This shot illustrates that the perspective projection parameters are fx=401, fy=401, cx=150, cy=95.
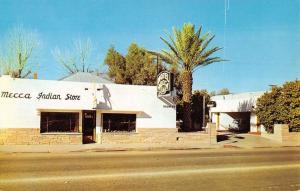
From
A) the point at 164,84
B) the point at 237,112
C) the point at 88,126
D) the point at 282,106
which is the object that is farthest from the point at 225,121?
the point at 88,126

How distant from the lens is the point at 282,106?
110 feet

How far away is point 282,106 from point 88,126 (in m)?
16.6

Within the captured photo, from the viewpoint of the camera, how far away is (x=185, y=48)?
3080 centimetres

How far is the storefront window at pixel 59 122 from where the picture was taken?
25.5 m

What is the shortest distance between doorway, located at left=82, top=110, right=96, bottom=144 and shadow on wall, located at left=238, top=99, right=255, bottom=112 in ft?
66.0

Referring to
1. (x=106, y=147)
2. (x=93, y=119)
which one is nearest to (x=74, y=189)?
(x=106, y=147)

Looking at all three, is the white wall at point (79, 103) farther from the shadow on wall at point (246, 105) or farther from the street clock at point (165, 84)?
the shadow on wall at point (246, 105)

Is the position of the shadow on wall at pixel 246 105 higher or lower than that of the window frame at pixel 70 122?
higher

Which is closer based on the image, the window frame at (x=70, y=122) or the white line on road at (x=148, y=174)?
the white line on road at (x=148, y=174)

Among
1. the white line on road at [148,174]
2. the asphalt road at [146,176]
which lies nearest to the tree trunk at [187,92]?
the asphalt road at [146,176]

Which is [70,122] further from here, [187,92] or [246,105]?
[246,105]

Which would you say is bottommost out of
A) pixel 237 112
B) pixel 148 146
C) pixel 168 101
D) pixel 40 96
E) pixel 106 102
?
pixel 148 146

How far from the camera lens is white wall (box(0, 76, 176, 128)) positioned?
24422 mm

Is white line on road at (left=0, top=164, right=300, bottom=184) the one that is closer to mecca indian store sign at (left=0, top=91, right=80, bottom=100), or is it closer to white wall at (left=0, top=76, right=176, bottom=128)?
white wall at (left=0, top=76, right=176, bottom=128)
